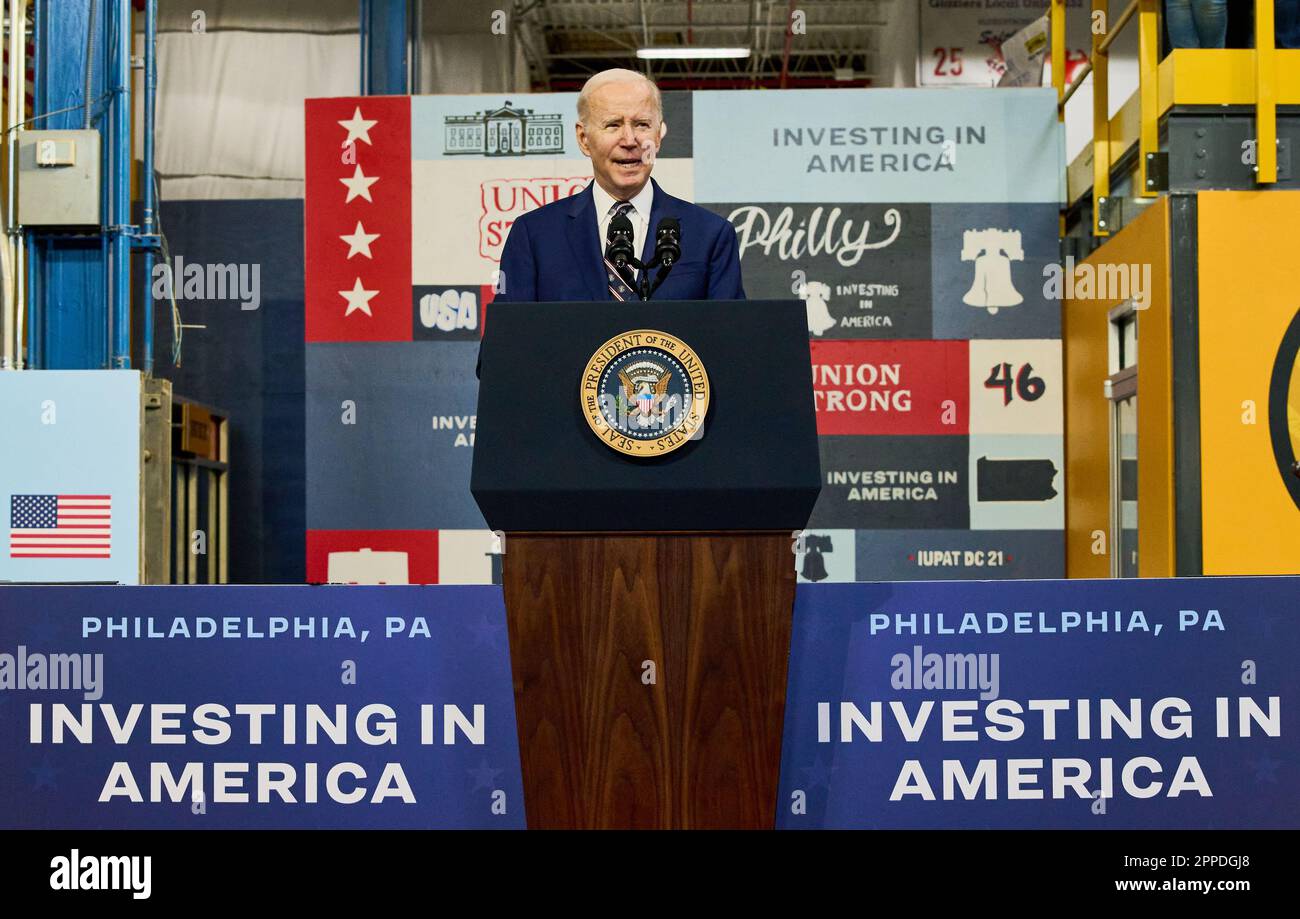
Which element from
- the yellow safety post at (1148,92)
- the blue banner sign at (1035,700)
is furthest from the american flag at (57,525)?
the yellow safety post at (1148,92)

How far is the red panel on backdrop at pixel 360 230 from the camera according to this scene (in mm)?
6148

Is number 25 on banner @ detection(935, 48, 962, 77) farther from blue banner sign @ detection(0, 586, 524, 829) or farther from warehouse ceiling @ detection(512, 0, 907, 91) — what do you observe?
blue banner sign @ detection(0, 586, 524, 829)

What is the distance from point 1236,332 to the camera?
4820 mm

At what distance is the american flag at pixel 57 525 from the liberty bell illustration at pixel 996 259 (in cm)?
388

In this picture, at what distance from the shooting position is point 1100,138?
5609mm

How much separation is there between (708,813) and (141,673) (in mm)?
1055

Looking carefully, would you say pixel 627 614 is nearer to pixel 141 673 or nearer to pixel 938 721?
pixel 938 721

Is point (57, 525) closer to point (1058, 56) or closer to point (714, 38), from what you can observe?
point (1058, 56)

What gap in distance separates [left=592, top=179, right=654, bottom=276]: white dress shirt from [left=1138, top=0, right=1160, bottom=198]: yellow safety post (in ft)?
8.72

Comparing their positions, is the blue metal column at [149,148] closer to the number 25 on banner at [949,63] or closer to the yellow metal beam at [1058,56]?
the yellow metal beam at [1058,56]

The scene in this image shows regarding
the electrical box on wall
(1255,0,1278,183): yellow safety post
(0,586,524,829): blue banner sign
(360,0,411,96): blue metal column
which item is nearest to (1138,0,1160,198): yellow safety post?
(1255,0,1278,183): yellow safety post

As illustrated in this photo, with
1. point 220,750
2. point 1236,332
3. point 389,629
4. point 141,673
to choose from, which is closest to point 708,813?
point 389,629

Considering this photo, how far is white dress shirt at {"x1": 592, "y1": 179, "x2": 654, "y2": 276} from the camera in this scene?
295cm

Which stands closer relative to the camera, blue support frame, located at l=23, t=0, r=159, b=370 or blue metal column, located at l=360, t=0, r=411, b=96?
blue support frame, located at l=23, t=0, r=159, b=370
